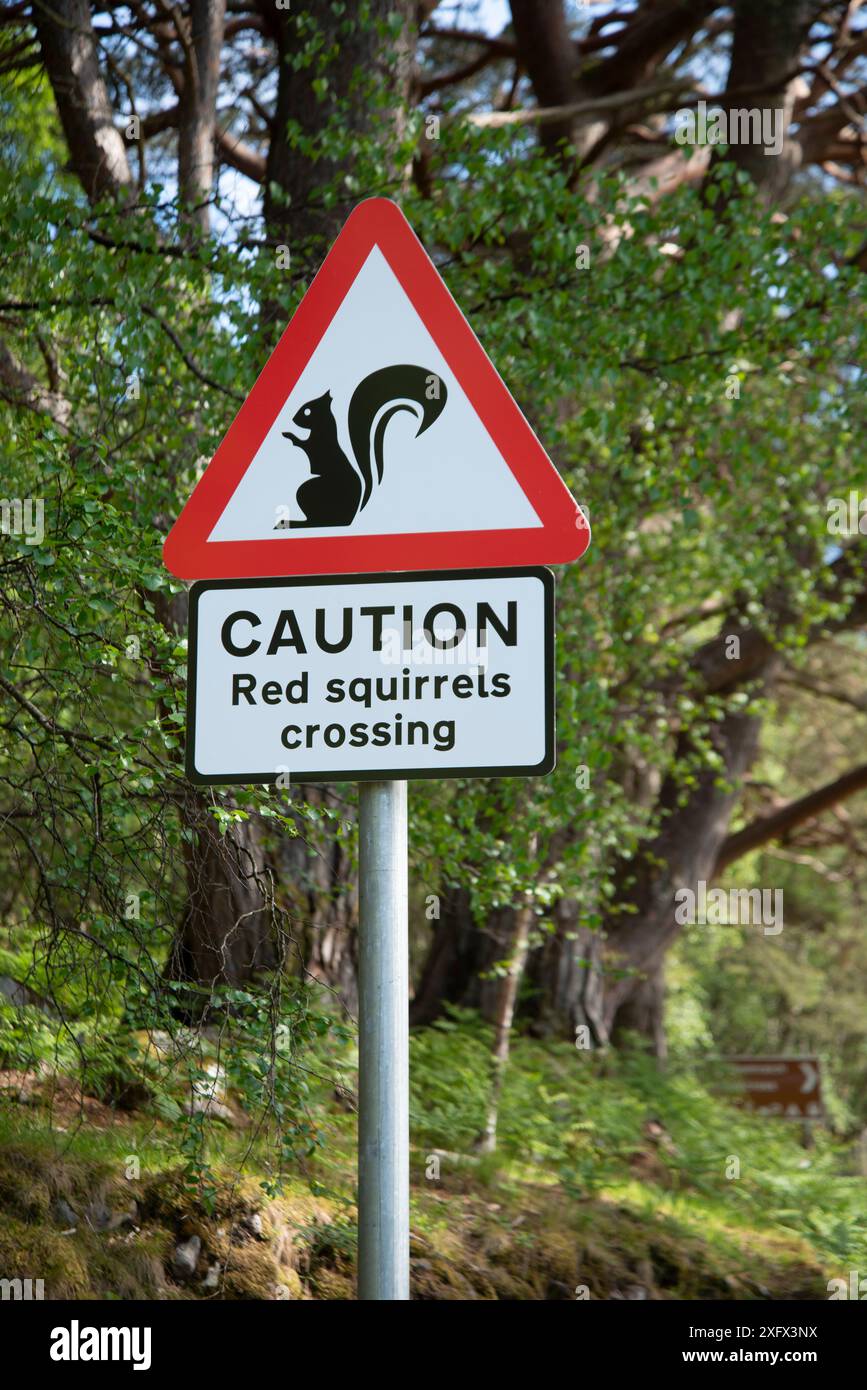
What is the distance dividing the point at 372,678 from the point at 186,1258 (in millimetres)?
3101

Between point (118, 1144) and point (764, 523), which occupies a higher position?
point (764, 523)

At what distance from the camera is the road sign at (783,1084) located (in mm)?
12898

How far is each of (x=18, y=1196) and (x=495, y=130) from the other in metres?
4.95

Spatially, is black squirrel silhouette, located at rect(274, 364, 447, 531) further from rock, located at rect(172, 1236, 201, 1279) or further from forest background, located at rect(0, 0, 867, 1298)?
rock, located at rect(172, 1236, 201, 1279)

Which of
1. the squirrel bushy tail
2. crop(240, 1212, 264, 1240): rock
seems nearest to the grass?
crop(240, 1212, 264, 1240): rock

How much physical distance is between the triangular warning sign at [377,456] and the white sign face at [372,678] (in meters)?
0.06

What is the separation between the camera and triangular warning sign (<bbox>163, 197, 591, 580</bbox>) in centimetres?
216

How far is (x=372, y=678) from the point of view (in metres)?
2.11

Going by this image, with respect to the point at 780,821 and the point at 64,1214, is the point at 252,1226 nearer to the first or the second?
the point at 64,1214

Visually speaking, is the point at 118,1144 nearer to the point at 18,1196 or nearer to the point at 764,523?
the point at 18,1196

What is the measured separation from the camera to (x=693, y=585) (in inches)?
Result: 388
